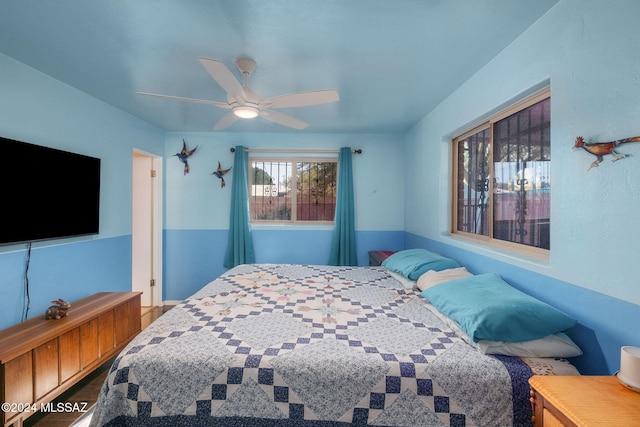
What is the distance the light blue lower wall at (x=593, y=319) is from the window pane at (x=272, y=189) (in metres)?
3.22

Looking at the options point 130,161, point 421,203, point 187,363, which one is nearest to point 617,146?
point 187,363

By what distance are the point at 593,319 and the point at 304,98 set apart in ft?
6.63

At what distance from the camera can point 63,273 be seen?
257 centimetres

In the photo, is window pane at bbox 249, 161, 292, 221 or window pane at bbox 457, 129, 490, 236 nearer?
window pane at bbox 457, 129, 490, 236

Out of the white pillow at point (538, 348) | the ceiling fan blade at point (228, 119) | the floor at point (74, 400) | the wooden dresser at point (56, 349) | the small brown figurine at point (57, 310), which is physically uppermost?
the ceiling fan blade at point (228, 119)

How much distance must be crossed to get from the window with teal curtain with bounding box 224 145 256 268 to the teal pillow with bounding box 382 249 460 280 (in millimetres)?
2182

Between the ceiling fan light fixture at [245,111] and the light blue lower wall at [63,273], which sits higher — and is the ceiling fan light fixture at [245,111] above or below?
above

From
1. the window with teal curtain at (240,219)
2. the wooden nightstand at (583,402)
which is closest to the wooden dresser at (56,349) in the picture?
the window with teal curtain at (240,219)

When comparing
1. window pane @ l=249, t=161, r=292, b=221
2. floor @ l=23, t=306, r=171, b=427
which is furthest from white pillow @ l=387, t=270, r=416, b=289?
floor @ l=23, t=306, r=171, b=427

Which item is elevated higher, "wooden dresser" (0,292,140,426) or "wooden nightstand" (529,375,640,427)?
"wooden nightstand" (529,375,640,427)

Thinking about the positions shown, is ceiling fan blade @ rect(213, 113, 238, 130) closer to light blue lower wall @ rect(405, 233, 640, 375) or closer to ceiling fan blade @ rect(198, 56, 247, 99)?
ceiling fan blade @ rect(198, 56, 247, 99)

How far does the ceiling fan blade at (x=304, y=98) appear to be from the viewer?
196 centimetres

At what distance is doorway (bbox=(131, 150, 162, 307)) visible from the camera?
13.5 feet

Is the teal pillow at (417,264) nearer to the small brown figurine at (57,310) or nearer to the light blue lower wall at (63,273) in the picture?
the small brown figurine at (57,310)
